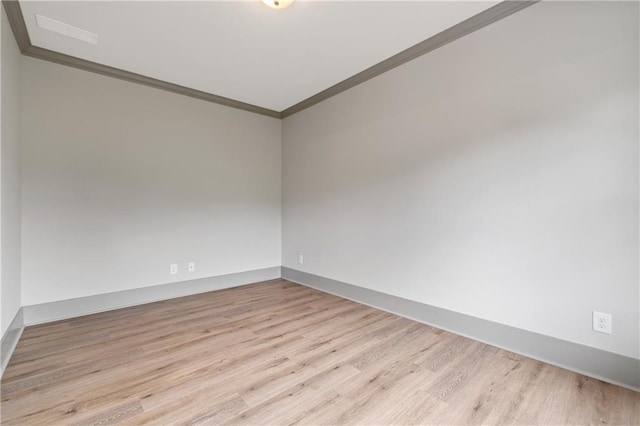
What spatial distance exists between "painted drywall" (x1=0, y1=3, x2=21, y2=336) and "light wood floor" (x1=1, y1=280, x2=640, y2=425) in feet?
1.36

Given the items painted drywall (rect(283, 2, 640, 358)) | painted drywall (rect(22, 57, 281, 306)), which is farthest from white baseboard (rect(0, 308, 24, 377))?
painted drywall (rect(283, 2, 640, 358))

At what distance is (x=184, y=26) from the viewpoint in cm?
228

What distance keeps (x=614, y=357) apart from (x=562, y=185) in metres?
1.08

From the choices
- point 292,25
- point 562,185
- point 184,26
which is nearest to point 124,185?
point 184,26

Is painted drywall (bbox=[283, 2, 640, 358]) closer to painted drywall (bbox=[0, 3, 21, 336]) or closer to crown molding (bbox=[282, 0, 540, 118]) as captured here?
crown molding (bbox=[282, 0, 540, 118])

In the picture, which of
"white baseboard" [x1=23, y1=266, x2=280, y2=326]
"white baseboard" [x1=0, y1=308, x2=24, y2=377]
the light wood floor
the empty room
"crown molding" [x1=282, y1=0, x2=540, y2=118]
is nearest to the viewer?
the light wood floor

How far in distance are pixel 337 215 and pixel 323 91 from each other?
157 cm

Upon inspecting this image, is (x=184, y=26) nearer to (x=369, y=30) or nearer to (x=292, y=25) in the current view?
(x=292, y=25)

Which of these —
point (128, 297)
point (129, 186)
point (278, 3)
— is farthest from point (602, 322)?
point (129, 186)

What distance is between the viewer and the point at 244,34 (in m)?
2.39

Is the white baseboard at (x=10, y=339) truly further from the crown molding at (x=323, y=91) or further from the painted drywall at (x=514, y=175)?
the painted drywall at (x=514, y=175)

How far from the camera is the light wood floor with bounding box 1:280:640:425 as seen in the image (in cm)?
148

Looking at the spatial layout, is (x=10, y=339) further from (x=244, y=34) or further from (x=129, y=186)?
(x=244, y=34)

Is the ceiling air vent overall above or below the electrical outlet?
above
